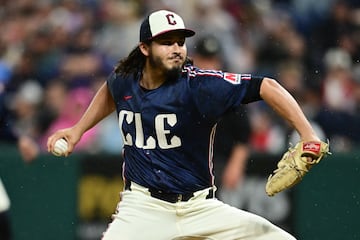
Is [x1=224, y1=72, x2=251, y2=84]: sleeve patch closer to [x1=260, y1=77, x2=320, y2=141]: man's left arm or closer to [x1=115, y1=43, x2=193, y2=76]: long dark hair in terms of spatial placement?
[x1=260, y1=77, x2=320, y2=141]: man's left arm

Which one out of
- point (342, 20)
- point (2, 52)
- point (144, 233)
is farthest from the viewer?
point (2, 52)

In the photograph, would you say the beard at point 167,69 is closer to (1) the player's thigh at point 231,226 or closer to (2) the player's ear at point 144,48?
(2) the player's ear at point 144,48

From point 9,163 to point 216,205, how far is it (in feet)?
15.1

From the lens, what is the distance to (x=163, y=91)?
7191 millimetres

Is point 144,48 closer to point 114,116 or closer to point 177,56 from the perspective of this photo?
point 177,56

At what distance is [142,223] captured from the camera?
7.04 metres

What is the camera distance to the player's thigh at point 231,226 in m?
7.00

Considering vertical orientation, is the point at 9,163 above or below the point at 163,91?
below

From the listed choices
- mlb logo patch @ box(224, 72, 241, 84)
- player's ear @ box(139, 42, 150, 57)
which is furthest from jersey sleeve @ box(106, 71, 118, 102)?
mlb logo patch @ box(224, 72, 241, 84)

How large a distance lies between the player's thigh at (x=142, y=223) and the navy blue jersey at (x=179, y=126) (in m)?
0.15

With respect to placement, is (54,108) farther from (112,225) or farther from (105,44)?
(112,225)

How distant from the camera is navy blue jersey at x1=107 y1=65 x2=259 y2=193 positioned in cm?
702

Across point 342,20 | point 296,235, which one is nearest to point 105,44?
point 342,20

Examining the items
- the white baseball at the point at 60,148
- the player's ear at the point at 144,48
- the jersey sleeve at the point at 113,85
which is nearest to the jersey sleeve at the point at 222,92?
the player's ear at the point at 144,48
